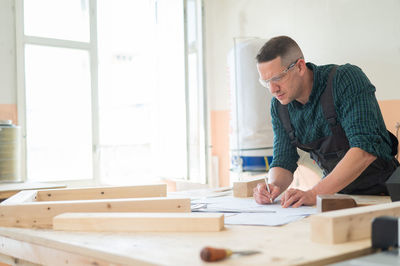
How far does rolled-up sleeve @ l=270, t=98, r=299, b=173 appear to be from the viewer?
2283mm

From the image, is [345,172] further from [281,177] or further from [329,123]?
[281,177]

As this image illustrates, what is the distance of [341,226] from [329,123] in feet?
3.57

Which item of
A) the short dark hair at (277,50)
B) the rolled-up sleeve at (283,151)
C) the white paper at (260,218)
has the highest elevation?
the short dark hair at (277,50)

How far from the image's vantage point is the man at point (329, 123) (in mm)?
1856

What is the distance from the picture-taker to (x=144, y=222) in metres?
1.25

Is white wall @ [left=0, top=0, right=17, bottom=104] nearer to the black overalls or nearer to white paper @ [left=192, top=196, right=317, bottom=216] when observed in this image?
white paper @ [left=192, top=196, right=317, bottom=216]

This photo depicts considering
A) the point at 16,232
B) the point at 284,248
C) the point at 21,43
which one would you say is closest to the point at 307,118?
the point at 284,248

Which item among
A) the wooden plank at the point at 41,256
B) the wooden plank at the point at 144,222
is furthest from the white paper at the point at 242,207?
the wooden plank at the point at 41,256

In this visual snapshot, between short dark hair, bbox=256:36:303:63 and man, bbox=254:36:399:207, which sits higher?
short dark hair, bbox=256:36:303:63

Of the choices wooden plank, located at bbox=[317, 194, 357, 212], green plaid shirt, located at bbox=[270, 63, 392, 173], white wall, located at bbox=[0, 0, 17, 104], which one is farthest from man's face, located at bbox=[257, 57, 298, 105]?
white wall, located at bbox=[0, 0, 17, 104]

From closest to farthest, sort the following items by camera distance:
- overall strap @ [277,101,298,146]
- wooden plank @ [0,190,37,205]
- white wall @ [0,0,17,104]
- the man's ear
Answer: wooden plank @ [0,190,37,205] → the man's ear → overall strap @ [277,101,298,146] → white wall @ [0,0,17,104]

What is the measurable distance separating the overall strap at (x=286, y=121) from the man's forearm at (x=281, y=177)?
15 cm

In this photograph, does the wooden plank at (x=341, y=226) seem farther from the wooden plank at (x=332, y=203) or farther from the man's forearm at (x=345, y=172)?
the man's forearm at (x=345, y=172)

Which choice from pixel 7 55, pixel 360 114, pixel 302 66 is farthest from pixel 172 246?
pixel 7 55
